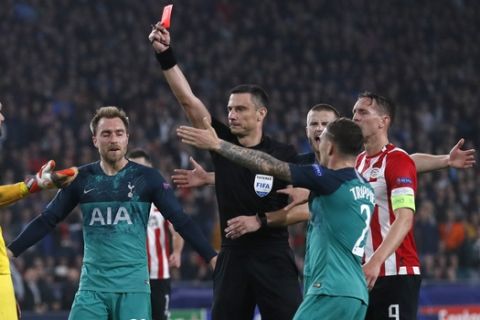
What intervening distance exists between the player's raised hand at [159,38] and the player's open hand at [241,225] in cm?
A: 138

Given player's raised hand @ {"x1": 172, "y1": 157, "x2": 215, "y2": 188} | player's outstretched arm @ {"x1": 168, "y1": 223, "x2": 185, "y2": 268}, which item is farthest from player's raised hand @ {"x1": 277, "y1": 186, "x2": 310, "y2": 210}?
player's outstretched arm @ {"x1": 168, "y1": 223, "x2": 185, "y2": 268}

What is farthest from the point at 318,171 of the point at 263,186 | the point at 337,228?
the point at 263,186

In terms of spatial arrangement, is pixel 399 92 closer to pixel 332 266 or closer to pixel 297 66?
pixel 297 66

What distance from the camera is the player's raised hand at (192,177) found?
7.99 meters

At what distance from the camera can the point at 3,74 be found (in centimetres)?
2183

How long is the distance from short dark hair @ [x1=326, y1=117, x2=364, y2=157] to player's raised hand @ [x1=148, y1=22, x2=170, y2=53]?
1648mm

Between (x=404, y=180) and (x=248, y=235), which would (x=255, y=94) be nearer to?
(x=248, y=235)

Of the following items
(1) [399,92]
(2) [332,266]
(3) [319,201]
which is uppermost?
(1) [399,92]

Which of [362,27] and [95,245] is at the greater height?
[362,27]

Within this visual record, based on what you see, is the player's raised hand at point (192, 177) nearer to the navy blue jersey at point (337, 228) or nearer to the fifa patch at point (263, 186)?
the fifa patch at point (263, 186)

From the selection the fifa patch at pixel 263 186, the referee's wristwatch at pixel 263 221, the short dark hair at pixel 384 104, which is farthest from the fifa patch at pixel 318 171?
the short dark hair at pixel 384 104

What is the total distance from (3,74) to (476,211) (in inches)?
408

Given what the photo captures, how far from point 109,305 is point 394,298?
213 cm

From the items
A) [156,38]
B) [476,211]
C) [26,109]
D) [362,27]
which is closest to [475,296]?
[476,211]
